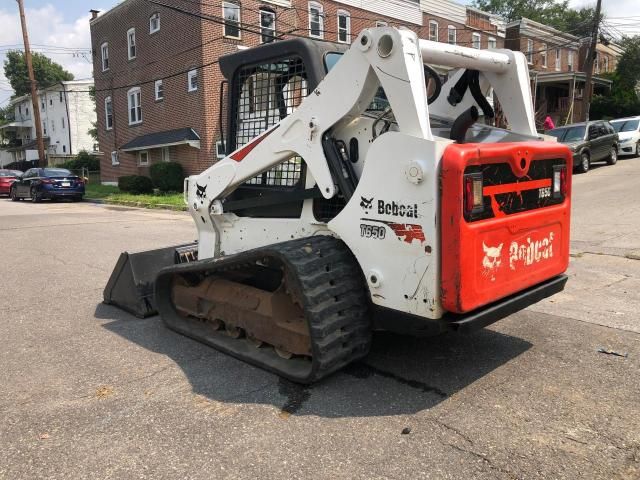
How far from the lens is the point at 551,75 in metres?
32.2

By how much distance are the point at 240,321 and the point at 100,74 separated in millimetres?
29283

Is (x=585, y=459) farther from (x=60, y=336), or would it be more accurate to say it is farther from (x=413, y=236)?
(x=60, y=336)

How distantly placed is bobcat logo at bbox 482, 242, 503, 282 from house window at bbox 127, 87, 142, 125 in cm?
2601

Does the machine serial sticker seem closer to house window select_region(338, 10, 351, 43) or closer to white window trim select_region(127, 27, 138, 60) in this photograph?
house window select_region(338, 10, 351, 43)

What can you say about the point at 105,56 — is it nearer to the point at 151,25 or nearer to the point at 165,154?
the point at 151,25

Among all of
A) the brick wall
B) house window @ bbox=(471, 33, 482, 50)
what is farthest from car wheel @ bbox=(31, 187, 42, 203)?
the brick wall

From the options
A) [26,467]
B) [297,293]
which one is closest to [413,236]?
[297,293]

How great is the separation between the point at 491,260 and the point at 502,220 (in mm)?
255

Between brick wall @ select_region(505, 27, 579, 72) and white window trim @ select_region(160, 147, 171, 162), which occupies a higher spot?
brick wall @ select_region(505, 27, 579, 72)

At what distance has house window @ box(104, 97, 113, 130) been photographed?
A: 29.2 meters

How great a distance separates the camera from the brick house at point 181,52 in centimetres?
2169

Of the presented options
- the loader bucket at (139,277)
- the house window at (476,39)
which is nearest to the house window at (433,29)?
the house window at (476,39)

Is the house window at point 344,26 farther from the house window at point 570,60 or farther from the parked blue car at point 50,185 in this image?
the house window at point 570,60

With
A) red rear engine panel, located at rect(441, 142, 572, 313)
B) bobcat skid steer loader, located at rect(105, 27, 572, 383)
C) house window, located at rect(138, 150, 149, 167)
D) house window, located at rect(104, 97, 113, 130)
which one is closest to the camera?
red rear engine panel, located at rect(441, 142, 572, 313)
